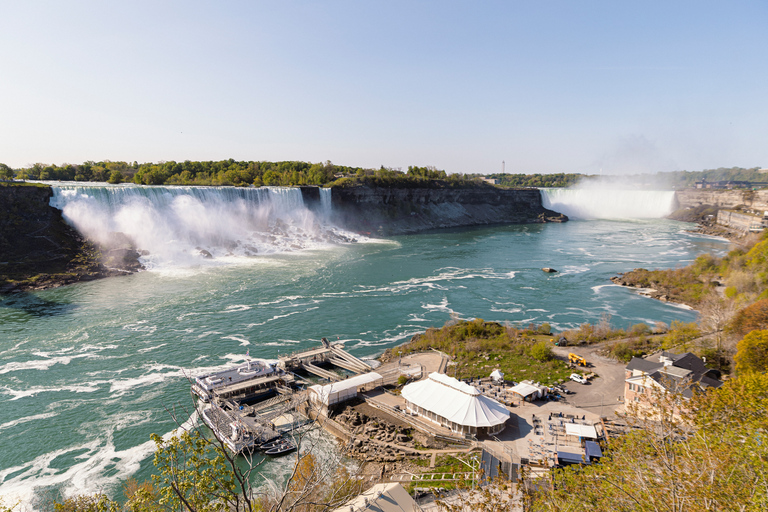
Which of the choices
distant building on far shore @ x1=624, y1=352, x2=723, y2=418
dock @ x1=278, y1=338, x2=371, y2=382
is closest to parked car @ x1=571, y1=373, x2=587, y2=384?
distant building on far shore @ x1=624, y1=352, x2=723, y2=418

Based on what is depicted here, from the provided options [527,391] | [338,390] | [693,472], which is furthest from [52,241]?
[693,472]

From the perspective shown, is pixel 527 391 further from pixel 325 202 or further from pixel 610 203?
pixel 610 203

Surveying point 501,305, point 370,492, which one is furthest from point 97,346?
point 501,305

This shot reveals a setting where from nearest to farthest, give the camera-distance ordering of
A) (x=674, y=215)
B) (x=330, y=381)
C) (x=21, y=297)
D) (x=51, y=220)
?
(x=330, y=381) < (x=21, y=297) < (x=51, y=220) < (x=674, y=215)

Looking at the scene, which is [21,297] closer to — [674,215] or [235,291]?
[235,291]

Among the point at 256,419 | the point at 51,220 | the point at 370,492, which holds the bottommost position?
the point at 256,419

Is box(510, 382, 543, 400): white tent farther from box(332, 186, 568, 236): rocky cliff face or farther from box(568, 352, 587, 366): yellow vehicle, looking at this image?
box(332, 186, 568, 236): rocky cliff face
